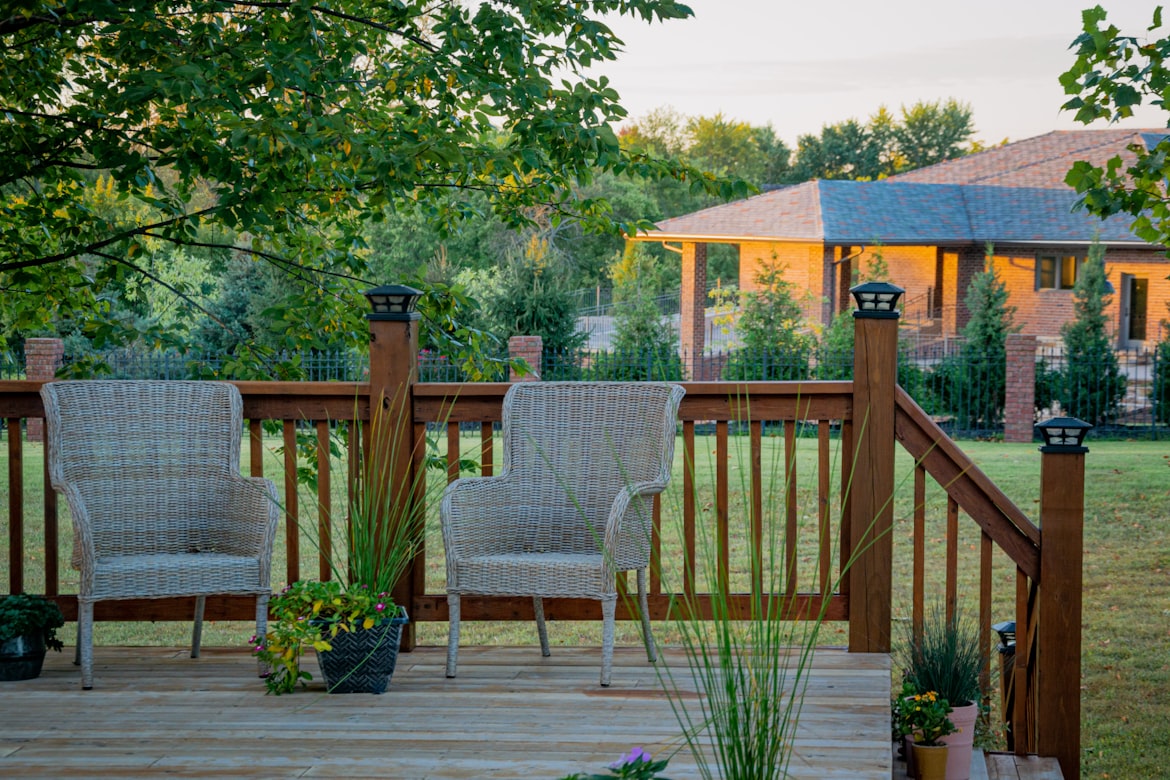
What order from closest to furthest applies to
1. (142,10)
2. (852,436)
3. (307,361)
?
(852,436) < (142,10) < (307,361)

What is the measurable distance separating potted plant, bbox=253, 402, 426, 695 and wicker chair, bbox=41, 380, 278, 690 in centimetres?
26

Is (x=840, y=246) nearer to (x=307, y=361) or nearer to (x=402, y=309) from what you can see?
(x=307, y=361)

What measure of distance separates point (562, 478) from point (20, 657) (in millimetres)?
1803

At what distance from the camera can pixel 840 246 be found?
2073 cm

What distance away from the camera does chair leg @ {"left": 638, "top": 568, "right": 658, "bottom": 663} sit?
3.57 meters

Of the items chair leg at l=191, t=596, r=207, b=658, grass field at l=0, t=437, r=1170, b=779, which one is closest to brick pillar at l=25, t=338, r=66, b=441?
grass field at l=0, t=437, r=1170, b=779

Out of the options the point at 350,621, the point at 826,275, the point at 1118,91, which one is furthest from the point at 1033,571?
the point at 826,275

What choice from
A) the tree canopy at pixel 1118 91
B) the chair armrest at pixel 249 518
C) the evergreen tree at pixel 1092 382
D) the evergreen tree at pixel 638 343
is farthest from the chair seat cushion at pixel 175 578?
the evergreen tree at pixel 1092 382

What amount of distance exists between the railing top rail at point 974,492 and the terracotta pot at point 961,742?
0.58 metres

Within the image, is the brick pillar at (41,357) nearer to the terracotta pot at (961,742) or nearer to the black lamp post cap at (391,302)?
the black lamp post cap at (391,302)

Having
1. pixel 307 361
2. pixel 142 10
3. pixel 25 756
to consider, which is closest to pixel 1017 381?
pixel 307 361

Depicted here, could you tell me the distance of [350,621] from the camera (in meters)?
3.35

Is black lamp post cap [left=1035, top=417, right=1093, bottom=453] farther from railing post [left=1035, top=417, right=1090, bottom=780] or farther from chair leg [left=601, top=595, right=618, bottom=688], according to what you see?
chair leg [left=601, top=595, right=618, bottom=688]

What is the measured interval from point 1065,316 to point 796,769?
19947 millimetres
